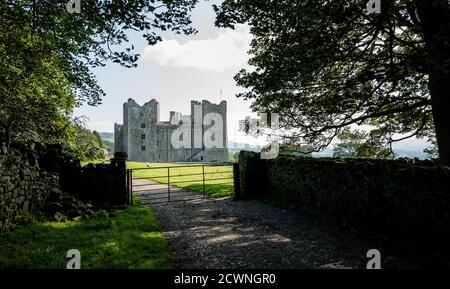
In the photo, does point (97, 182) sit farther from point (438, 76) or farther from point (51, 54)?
point (438, 76)

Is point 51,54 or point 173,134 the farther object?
point 173,134

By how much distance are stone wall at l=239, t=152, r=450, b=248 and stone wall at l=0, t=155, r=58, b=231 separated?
926cm

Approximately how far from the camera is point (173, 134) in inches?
3014

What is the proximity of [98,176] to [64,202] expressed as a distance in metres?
2.36

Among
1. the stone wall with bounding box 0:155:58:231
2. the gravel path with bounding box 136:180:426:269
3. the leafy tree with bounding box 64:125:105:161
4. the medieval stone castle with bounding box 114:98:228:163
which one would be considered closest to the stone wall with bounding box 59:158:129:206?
the leafy tree with bounding box 64:125:105:161

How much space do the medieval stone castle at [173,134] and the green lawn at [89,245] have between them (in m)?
65.8

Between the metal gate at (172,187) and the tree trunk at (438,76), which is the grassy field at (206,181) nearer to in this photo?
the metal gate at (172,187)

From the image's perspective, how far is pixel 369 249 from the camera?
6.52 m

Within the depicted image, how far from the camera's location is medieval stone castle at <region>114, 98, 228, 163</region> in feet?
239

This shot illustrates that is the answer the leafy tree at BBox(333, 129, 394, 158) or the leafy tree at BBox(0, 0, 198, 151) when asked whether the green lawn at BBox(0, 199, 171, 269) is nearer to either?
the leafy tree at BBox(0, 0, 198, 151)

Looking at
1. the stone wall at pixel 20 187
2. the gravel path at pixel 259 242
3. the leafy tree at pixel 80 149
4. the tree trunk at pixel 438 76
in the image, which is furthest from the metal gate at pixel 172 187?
the tree trunk at pixel 438 76

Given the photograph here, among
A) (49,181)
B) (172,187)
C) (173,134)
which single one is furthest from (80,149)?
(173,134)

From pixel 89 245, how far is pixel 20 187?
3.62m

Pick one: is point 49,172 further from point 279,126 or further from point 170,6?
point 279,126
